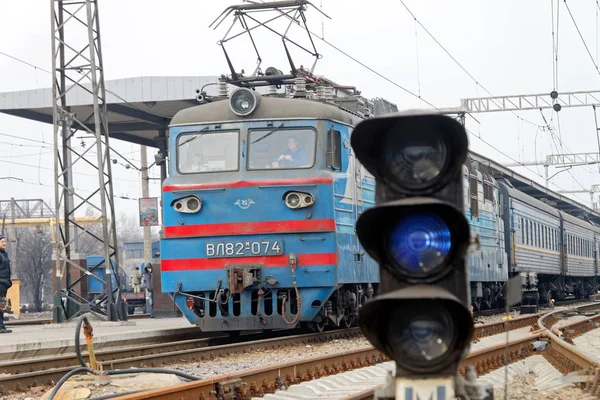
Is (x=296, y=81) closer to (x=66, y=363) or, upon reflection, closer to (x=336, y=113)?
(x=336, y=113)

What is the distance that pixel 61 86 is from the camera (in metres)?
21.3

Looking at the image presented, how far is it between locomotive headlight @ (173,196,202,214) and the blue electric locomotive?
0.01 metres

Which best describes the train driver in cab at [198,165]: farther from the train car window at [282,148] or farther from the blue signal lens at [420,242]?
the blue signal lens at [420,242]

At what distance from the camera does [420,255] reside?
3.44 meters

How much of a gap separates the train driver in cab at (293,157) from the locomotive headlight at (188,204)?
1277 millimetres

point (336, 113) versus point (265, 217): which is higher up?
point (336, 113)

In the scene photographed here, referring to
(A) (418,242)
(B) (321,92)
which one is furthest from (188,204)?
(A) (418,242)

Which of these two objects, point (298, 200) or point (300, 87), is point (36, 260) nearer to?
point (300, 87)

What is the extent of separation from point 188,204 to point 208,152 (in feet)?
2.82

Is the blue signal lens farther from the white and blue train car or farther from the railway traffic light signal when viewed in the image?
the white and blue train car

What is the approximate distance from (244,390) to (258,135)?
256 inches

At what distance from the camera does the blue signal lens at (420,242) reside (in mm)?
3416

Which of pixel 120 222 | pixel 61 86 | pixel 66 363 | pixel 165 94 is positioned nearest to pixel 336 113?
pixel 66 363

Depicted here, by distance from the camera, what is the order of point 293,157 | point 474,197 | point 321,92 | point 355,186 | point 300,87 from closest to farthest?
point 293,157, point 355,186, point 300,87, point 321,92, point 474,197
